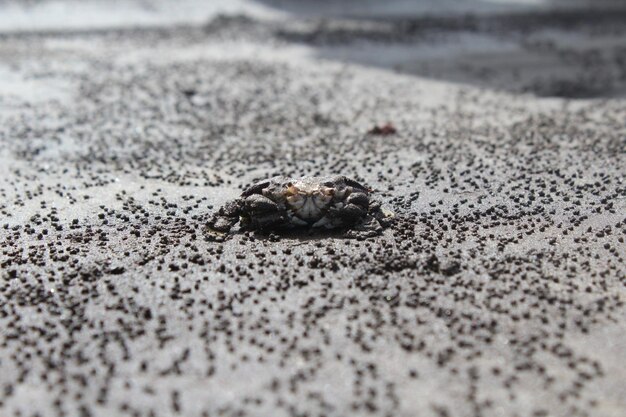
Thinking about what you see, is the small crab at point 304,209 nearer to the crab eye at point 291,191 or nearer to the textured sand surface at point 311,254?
the crab eye at point 291,191

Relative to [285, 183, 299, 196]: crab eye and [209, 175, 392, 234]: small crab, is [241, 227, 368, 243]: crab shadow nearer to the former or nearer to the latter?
[209, 175, 392, 234]: small crab

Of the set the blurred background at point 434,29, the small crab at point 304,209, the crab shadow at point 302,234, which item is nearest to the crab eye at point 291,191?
the small crab at point 304,209

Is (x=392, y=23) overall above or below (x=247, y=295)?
above

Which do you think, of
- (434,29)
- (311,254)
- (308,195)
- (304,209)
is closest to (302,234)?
(304,209)

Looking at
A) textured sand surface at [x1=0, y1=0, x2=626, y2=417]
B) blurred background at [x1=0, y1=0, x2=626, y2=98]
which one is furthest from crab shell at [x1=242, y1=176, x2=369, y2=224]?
blurred background at [x1=0, y1=0, x2=626, y2=98]

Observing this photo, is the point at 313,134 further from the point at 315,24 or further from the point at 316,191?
the point at 315,24

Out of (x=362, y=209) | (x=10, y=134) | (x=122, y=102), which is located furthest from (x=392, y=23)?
(x=362, y=209)
